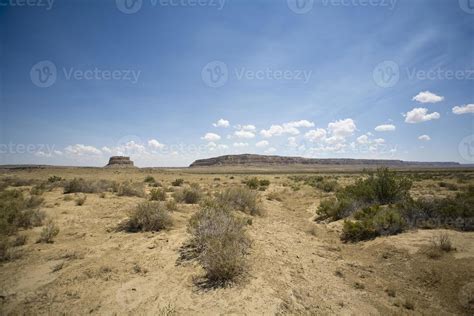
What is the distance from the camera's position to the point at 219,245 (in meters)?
5.13

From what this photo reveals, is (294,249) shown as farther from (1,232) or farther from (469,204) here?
(1,232)

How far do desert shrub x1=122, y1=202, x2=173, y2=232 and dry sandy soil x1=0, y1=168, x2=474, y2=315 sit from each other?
46cm

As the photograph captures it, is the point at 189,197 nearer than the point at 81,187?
Yes

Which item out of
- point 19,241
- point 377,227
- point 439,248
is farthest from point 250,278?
point 19,241

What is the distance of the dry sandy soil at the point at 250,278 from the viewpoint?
3924 mm

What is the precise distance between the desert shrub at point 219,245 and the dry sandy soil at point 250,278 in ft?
0.89

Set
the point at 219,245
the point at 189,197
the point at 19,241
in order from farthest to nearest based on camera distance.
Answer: the point at 189,197 < the point at 19,241 < the point at 219,245

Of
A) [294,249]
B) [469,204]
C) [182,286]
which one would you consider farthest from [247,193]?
[469,204]

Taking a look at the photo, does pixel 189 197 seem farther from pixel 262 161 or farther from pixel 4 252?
pixel 262 161

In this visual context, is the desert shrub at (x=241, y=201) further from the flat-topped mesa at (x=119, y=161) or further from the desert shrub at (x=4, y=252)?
the flat-topped mesa at (x=119, y=161)

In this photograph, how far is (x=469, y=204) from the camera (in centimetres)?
762

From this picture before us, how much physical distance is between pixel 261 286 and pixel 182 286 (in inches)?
58.4

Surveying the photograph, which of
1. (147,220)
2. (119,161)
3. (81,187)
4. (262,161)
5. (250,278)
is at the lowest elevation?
(250,278)

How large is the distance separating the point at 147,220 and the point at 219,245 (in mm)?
3711
